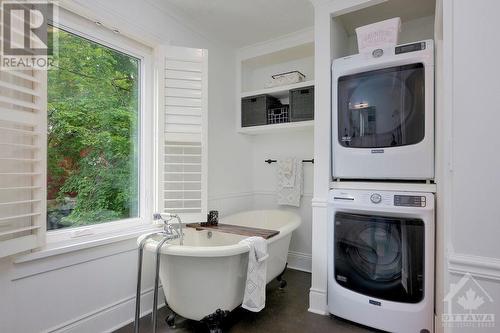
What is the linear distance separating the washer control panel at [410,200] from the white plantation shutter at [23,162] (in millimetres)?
2201

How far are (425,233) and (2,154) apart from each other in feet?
8.24

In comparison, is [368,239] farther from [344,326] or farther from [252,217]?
[252,217]

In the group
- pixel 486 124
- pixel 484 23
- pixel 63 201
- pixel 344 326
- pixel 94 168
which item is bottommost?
pixel 344 326

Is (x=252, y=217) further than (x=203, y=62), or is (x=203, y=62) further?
(x=252, y=217)

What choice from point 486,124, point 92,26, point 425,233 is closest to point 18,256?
point 92,26

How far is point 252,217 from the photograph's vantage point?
3012mm

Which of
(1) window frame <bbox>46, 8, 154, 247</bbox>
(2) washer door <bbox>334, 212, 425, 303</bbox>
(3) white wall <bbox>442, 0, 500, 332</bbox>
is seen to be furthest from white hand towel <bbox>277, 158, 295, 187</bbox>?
(3) white wall <bbox>442, 0, 500, 332</bbox>

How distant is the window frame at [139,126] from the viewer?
5.99 feet

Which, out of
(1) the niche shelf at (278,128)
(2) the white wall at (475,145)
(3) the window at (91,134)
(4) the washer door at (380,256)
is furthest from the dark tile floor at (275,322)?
(1) the niche shelf at (278,128)

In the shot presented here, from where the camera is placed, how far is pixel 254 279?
1813 millimetres

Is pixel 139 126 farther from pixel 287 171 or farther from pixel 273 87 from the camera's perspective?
pixel 287 171

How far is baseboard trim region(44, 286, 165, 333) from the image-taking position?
5.56 ft

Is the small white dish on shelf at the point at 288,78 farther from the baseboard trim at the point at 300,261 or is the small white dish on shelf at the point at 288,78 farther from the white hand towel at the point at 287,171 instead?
the baseboard trim at the point at 300,261

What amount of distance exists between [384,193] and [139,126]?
2.02 m
